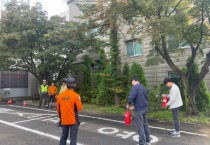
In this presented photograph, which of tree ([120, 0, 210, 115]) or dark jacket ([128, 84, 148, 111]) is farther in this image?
tree ([120, 0, 210, 115])

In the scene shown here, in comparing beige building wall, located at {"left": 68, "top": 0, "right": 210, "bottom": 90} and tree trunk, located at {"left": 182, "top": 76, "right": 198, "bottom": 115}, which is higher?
beige building wall, located at {"left": 68, "top": 0, "right": 210, "bottom": 90}

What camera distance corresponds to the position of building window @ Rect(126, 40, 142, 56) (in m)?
19.0

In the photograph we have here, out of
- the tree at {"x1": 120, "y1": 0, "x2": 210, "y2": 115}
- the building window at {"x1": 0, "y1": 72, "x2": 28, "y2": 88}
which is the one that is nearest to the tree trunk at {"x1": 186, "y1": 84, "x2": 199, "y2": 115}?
the tree at {"x1": 120, "y1": 0, "x2": 210, "y2": 115}

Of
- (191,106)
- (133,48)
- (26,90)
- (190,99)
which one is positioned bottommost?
(191,106)

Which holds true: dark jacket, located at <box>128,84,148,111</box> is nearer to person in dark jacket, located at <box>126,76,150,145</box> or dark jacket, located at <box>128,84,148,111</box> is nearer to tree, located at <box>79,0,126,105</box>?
person in dark jacket, located at <box>126,76,150,145</box>

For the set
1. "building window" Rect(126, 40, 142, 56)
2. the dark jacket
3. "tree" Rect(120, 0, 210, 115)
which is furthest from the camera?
"building window" Rect(126, 40, 142, 56)

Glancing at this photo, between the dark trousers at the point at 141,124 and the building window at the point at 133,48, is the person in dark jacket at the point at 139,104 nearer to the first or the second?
the dark trousers at the point at 141,124

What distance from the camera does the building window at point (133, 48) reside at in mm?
19031

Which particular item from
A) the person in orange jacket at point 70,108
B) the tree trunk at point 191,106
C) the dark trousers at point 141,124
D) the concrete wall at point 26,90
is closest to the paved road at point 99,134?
the dark trousers at point 141,124

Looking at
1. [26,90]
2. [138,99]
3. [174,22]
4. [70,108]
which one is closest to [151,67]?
[174,22]

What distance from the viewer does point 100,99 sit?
17734 mm

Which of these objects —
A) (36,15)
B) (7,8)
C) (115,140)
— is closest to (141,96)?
(115,140)

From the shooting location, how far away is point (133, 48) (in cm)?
1948

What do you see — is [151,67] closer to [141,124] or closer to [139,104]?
[139,104]
